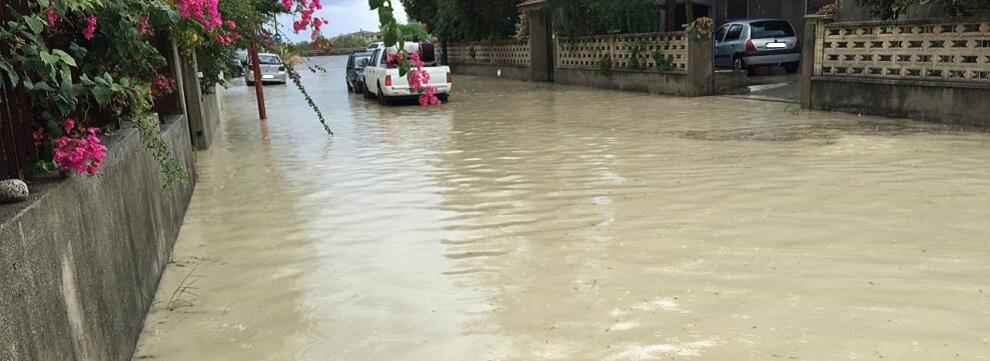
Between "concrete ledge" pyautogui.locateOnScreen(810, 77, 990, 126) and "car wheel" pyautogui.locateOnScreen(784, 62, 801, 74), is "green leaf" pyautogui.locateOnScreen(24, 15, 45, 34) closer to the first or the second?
"concrete ledge" pyautogui.locateOnScreen(810, 77, 990, 126)

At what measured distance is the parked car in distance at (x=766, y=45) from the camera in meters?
18.3

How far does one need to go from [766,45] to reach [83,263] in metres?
17.8

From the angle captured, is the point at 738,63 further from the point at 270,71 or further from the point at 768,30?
the point at 270,71

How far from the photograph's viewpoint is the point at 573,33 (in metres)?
22.8

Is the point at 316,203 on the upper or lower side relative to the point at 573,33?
lower

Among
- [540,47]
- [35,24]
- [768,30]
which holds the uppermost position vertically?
[35,24]

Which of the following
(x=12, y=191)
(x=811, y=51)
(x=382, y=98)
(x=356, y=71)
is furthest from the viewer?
(x=356, y=71)

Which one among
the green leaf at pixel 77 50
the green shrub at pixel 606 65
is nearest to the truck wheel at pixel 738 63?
the green shrub at pixel 606 65

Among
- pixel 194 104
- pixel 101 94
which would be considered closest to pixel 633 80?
pixel 194 104

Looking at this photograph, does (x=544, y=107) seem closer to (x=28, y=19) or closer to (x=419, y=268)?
(x=419, y=268)

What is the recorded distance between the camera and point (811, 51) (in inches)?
501

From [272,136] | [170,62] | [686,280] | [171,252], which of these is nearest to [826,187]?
[686,280]

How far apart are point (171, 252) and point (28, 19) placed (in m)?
2.66

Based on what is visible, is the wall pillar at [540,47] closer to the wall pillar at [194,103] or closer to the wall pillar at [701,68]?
the wall pillar at [701,68]
